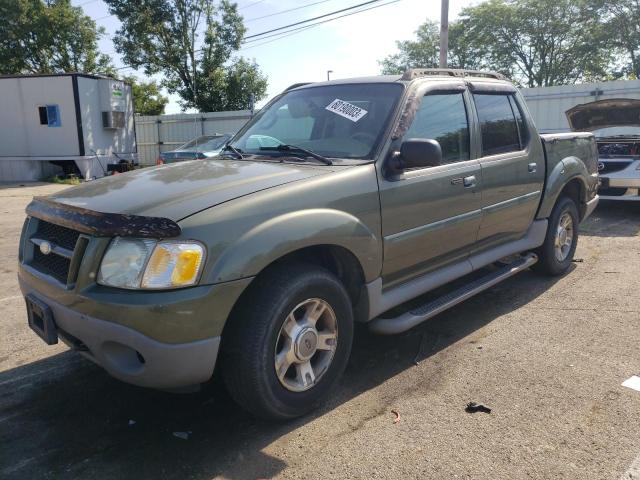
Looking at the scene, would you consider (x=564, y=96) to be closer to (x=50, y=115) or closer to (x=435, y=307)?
(x=435, y=307)

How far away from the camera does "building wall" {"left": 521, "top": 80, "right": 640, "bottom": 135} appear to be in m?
13.5

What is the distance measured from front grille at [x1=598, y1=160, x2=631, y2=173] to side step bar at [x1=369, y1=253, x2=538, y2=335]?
4.95m

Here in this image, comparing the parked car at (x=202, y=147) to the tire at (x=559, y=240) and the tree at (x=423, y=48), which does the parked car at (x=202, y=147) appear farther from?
the tree at (x=423, y=48)

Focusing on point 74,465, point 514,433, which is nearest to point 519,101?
point 514,433

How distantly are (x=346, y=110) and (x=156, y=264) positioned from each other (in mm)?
1885

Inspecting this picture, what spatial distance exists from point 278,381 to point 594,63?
38.8 m

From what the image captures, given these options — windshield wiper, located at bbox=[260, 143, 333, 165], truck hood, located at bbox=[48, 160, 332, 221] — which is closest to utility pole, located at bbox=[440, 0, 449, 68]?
windshield wiper, located at bbox=[260, 143, 333, 165]

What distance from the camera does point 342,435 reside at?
2.84 meters

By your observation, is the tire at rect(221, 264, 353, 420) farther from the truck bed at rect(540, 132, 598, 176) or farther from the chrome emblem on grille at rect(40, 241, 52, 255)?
the truck bed at rect(540, 132, 598, 176)

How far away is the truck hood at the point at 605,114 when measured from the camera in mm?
8469

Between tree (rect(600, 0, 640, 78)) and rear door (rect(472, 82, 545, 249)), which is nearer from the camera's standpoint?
rear door (rect(472, 82, 545, 249))

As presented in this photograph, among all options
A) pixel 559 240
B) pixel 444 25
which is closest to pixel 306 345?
pixel 559 240

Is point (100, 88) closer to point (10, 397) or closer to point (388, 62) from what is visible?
point (10, 397)

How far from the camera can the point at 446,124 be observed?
13.1 ft
